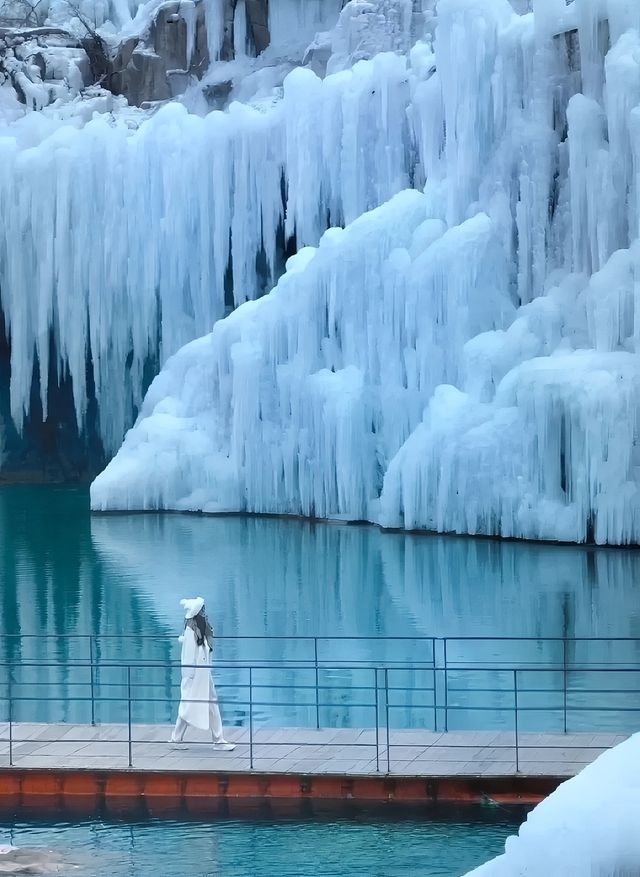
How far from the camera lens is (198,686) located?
9734mm

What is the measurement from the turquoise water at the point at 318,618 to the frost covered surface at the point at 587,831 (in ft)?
16.6

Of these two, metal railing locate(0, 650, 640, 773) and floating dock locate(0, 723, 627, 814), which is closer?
floating dock locate(0, 723, 627, 814)

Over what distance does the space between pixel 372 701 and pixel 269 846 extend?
396 cm

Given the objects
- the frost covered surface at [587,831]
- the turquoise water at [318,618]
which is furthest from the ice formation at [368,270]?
the frost covered surface at [587,831]

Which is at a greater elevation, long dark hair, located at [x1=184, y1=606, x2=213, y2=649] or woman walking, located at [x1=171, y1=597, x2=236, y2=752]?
long dark hair, located at [x1=184, y1=606, x2=213, y2=649]

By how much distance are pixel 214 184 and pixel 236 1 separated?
5714 millimetres

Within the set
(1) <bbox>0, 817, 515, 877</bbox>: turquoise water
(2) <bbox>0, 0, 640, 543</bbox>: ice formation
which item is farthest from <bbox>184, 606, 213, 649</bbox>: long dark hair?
(2) <bbox>0, 0, 640, 543</bbox>: ice formation

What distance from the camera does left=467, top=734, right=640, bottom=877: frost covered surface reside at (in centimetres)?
353

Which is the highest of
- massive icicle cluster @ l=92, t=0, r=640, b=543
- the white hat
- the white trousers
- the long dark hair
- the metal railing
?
massive icicle cluster @ l=92, t=0, r=640, b=543

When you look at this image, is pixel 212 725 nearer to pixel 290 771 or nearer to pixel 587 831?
pixel 290 771

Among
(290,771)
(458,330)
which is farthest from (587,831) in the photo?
(458,330)

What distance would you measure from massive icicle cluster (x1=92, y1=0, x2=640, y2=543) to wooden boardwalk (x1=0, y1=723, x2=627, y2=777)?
40.7ft

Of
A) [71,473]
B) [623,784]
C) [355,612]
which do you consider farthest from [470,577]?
[71,473]

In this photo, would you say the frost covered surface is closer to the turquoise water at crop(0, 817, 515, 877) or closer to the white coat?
the turquoise water at crop(0, 817, 515, 877)
